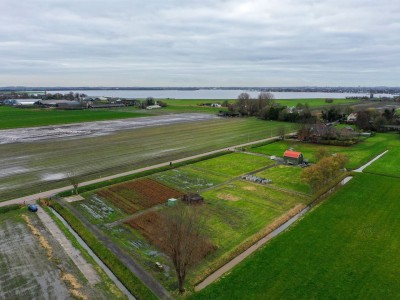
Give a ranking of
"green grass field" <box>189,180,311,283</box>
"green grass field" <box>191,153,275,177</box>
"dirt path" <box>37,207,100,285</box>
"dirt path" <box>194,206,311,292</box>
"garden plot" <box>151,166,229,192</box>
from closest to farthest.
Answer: "dirt path" <box>194,206,311,292</box> < "dirt path" <box>37,207,100,285</box> < "green grass field" <box>189,180,311,283</box> < "garden plot" <box>151,166,229,192</box> < "green grass field" <box>191,153,275,177</box>

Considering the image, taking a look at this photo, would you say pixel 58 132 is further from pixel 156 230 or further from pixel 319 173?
pixel 319 173

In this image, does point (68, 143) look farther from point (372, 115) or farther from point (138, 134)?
point (372, 115)

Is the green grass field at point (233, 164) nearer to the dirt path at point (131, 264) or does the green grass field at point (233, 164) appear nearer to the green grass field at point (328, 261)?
the green grass field at point (328, 261)

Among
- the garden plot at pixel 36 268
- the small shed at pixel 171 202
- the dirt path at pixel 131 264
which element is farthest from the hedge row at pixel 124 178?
the small shed at pixel 171 202

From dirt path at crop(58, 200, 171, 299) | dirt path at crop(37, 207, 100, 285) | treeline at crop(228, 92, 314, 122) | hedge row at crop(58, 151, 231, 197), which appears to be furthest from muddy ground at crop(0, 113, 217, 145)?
dirt path at crop(58, 200, 171, 299)

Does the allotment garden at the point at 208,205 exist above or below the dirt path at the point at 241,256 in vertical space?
above

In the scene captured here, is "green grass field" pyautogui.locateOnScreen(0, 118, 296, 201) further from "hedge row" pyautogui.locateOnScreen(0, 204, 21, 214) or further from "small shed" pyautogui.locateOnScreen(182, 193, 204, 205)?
"small shed" pyautogui.locateOnScreen(182, 193, 204, 205)
